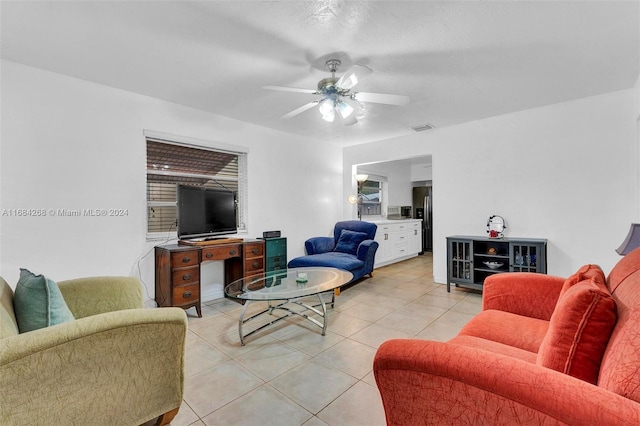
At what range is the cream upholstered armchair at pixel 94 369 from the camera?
1.05 meters

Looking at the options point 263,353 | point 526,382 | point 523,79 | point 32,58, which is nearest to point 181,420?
point 263,353

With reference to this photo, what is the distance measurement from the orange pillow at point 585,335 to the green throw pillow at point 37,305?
6.54 ft

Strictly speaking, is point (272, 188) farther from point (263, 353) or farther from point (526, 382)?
point (526, 382)

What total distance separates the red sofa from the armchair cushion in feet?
10.9

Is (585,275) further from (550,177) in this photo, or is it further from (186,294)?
(186,294)

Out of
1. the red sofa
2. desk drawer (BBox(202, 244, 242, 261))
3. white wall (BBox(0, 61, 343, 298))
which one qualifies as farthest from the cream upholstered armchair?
desk drawer (BBox(202, 244, 242, 261))

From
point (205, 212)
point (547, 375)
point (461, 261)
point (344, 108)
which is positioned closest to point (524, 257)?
point (461, 261)

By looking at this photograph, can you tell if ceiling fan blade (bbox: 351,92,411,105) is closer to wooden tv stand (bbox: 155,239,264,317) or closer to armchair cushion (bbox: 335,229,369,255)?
wooden tv stand (bbox: 155,239,264,317)

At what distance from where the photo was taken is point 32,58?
2.37 metres

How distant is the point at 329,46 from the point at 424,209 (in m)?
6.16

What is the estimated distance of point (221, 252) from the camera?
10.8 feet

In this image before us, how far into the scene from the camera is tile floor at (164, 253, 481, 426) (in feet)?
5.20

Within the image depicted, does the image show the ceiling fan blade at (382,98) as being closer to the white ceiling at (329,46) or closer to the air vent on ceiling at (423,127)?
the white ceiling at (329,46)

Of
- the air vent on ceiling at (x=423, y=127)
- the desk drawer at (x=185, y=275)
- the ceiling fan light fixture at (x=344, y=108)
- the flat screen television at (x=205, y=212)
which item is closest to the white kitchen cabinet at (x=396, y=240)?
the air vent on ceiling at (x=423, y=127)
